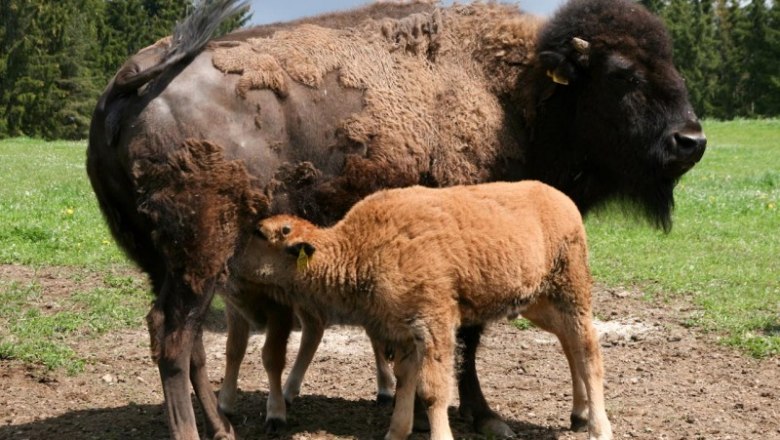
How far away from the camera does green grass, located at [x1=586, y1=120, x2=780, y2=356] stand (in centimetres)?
781

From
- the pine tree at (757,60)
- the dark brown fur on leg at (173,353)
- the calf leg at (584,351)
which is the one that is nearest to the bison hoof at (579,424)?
the calf leg at (584,351)

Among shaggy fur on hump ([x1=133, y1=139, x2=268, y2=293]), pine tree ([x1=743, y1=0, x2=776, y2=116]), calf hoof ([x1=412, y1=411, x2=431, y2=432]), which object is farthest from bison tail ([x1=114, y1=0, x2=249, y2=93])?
pine tree ([x1=743, y1=0, x2=776, y2=116])

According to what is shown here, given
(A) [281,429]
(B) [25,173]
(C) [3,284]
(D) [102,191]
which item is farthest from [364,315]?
(B) [25,173]

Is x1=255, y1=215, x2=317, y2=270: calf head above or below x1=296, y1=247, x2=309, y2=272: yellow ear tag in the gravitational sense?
above

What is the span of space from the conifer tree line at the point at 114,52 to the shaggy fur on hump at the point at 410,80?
167 ft

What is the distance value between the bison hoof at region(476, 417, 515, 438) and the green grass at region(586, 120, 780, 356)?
1.79 m

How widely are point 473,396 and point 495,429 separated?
0.25 metres

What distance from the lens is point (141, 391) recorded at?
21.9 feet

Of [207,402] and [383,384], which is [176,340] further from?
[383,384]

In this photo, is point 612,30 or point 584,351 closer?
point 584,351

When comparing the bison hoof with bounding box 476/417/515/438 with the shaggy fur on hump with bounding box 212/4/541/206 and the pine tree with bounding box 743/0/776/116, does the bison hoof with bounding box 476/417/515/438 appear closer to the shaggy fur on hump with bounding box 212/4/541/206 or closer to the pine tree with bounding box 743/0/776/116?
the shaggy fur on hump with bounding box 212/4/541/206

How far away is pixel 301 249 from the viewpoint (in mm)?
5039

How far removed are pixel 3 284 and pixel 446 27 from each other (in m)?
5.28

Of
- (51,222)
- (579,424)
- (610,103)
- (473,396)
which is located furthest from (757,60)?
(473,396)
